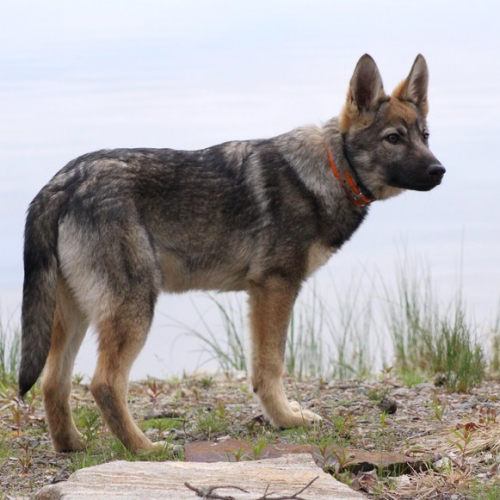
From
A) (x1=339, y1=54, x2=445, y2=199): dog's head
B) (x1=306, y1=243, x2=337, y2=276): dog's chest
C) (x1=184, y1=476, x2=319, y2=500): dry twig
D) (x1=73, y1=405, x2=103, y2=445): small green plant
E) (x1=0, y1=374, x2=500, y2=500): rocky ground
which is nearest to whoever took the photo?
(x1=184, y1=476, x2=319, y2=500): dry twig

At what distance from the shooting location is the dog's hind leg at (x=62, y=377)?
565cm

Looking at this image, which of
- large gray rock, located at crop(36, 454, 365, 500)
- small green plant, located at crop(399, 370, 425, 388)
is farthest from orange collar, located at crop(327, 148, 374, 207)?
large gray rock, located at crop(36, 454, 365, 500)

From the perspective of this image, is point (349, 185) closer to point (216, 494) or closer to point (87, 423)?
point (87, 423)

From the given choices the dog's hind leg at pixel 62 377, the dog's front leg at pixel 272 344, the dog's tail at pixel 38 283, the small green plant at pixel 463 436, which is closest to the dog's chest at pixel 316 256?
the dog's front leg at pixel 272 344

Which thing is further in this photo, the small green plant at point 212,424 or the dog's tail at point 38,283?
the small green plant at point 212,424

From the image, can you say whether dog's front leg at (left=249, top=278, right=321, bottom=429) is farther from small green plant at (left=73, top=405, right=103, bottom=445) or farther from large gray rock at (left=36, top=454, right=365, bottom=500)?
large gray rock at (left=36, top=454, right=365, bottom=500)

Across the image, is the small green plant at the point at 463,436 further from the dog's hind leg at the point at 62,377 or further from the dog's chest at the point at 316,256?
the dog's hind leg at the point at 62,377

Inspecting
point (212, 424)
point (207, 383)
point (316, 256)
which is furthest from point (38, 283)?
point (207, 383)

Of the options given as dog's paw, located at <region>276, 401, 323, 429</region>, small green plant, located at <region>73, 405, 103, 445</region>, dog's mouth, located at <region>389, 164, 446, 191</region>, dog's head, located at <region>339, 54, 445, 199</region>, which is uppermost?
dog's head, located at <region>339, 54, 445, 199</region>

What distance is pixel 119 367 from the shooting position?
527cm

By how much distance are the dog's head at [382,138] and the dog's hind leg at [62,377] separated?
2.25 meters

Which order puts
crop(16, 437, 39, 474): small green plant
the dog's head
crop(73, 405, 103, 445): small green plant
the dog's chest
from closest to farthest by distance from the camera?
crop(16, 437, 39, 474): small green plant
crop(73, 405, 103, 445): small green plant
the dog's chest
the dog's head

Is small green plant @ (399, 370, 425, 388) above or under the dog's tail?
under

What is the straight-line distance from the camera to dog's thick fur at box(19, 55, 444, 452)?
5328 mm
